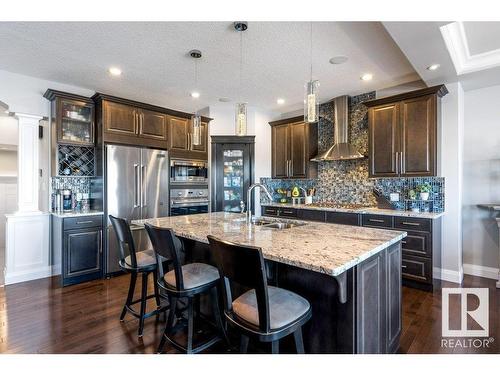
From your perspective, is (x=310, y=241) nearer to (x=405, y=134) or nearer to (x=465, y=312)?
(x=465, y=312)

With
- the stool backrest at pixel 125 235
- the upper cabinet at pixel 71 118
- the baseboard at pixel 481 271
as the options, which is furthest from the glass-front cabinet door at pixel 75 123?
the baseboard at pixel 481 271

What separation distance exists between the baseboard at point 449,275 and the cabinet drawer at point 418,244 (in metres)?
0.45

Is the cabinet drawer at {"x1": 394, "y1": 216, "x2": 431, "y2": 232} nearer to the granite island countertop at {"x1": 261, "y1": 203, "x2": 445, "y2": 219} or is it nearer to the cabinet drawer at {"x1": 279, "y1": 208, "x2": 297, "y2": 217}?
the granite island countertop at {"x1": 261, "y1": 203, "x2": 445, "y2": 219}

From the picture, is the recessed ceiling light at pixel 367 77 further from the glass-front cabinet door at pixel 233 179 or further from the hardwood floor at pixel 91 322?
the hardwood floor at pixel 91 322

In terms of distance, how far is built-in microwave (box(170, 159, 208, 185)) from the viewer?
4590mm

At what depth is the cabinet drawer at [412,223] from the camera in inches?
128

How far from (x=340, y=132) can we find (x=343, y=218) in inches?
60.2

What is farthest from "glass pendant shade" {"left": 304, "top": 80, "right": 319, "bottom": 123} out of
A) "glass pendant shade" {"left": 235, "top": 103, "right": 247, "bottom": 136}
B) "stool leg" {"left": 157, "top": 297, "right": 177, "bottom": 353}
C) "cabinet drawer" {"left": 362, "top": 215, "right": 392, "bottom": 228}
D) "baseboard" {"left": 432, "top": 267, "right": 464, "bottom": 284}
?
"baseboard" {"left": 432, "top": 267, "right": 464, "bottom": 284}

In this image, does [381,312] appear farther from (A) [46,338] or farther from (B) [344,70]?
(B) [344,70]

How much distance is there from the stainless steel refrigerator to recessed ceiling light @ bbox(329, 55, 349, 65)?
280cm

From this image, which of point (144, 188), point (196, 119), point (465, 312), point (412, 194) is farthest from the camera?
point (144, 188)

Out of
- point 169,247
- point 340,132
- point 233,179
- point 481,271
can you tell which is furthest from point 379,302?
point 233,179

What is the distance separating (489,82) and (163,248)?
438 centimetres

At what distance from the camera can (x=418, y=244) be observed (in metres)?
3.29
